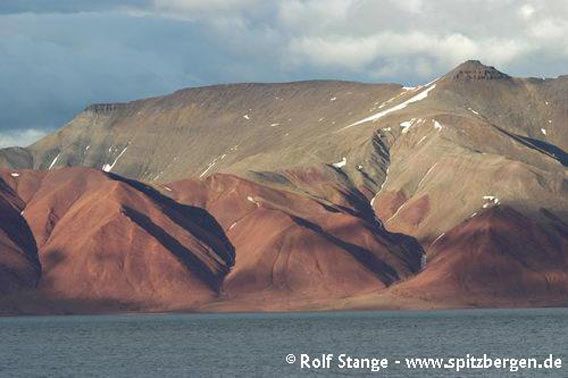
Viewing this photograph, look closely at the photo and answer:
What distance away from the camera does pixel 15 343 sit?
188 metres

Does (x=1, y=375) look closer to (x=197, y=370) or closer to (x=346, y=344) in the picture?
(x=197, y=370)

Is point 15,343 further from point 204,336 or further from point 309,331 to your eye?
point 309,331

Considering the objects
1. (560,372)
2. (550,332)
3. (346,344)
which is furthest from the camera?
(550,332)

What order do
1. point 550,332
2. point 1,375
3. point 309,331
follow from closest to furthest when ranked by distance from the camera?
point 1,375, point 550,332, point 309,331

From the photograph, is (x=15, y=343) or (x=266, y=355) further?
(x=15, y=343)

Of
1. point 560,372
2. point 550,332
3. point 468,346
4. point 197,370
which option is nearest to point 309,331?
point 550,332

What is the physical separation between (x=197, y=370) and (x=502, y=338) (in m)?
46.9

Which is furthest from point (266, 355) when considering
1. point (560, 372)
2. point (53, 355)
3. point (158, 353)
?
point (560, 372)

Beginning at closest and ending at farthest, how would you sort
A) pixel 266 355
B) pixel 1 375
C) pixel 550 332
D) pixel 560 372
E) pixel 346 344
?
pixel 560 372
pixel 1 375
pixel 266 355
pixel 346 344
pixel 550 332

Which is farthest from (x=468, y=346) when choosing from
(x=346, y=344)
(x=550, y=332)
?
(x=550, y=332)

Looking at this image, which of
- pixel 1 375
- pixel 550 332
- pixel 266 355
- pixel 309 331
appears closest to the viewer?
pixel 1 375

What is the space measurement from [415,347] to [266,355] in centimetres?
1535

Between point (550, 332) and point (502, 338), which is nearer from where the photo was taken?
point (502, 338)

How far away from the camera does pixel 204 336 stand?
193 metres
